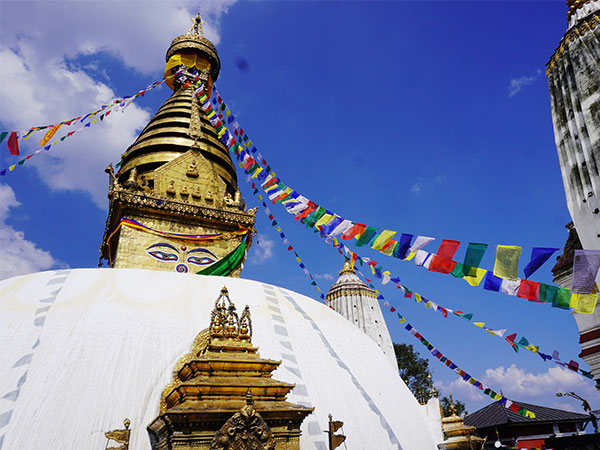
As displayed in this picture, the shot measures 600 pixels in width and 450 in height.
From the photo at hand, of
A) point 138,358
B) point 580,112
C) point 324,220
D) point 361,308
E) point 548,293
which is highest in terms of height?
point 580,112

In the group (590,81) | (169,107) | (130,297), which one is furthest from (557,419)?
(169,107)

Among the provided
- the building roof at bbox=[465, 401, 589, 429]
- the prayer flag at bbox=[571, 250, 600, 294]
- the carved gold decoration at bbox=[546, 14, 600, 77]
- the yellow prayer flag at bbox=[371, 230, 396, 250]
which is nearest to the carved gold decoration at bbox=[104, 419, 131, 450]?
the yellow prayer flag at bbox=[371, 230, 396, 250]

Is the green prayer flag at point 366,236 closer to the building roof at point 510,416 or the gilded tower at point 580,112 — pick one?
the gilded tower at point 580,112

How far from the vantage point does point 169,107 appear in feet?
44.7

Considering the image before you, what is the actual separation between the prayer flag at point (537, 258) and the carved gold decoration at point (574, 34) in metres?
6.80

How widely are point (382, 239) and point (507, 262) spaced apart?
1.87 m

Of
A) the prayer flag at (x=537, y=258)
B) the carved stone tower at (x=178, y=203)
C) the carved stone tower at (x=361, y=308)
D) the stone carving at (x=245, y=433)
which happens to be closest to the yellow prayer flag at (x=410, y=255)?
the prayer flag at (x=537, y=258)

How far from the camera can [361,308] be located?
57.3ft

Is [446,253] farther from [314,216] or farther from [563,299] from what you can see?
[314,216]

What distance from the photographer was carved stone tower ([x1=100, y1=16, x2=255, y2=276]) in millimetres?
9859

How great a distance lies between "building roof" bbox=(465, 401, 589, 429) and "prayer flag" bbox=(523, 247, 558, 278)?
50.3 feet

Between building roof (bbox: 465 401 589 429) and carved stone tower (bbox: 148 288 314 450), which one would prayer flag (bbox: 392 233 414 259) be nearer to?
carved stone tower (bbox: 148 288 314 450)

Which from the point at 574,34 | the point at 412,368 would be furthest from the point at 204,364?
the point at 412,368

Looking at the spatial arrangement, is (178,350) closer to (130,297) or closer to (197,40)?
(130,297)
